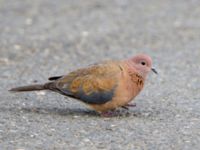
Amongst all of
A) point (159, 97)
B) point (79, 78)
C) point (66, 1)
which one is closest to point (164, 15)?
point (66, 1)

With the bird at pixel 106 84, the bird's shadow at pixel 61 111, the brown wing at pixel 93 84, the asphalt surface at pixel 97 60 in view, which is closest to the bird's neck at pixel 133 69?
the bird at pixel 106 84

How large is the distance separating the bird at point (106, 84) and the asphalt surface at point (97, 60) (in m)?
0.20

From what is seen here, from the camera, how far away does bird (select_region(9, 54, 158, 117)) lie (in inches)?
274

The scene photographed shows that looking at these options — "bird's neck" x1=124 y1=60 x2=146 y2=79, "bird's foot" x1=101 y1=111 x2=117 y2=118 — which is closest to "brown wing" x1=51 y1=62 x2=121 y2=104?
"bird's neck" x1=124 y1=60 x2=146 y2=79

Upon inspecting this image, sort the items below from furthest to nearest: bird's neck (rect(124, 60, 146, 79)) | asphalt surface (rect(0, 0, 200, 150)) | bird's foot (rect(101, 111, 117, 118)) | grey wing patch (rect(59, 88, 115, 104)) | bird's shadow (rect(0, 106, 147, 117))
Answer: bird's shadow (rect(0, 106, 147, 117)), bird's foot (rect(101, 111, 117, 118)), bird's neck (rect(124, 60, 146, 79)), grey wing patch (rect(59, 88, 115, 104)), asphalt surface (rect(0, 0, 200, 150))

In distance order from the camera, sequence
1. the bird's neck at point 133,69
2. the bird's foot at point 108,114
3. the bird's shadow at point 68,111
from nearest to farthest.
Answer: the bird's neck at point 133,69, the bird's foot at point 108,114, the bird's shadow at point 68,111

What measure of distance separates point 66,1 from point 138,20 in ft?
7.07

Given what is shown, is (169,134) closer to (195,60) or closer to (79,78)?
(79,78)

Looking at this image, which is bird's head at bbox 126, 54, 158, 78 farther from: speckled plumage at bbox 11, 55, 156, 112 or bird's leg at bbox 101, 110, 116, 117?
bird's leg at bbox 101, 110, 116, 117

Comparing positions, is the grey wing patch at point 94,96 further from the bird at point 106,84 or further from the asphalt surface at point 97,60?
the asphalt surface at point 97,60

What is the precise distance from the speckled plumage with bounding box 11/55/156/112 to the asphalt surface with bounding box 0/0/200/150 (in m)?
0.21

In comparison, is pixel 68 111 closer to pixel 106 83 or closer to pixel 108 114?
pixel 108 114

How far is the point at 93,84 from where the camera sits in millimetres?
7047

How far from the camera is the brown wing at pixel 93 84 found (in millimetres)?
6973
